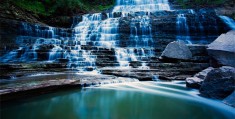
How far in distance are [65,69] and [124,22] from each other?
7.99 m

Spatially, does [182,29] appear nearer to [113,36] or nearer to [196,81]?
[113,36]

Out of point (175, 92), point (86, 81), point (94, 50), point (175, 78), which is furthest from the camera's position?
point (94, 50)

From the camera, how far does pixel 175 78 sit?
7.79m

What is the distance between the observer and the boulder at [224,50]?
7.60 metres

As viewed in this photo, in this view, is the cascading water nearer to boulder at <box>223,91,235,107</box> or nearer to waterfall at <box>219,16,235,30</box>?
waterfall at <box>219,16,235,30</box>

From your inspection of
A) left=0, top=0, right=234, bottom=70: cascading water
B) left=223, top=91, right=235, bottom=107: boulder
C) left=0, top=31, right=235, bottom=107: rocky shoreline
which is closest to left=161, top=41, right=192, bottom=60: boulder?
left=0, top=31, right=235, bottom=107: rocky shoreline

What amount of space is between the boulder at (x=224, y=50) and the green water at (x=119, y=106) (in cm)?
265

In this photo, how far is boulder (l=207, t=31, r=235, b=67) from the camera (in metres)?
7.60

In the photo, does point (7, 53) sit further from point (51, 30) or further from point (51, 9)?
point (51, 9)

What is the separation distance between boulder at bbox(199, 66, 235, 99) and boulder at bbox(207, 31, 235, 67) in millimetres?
2528

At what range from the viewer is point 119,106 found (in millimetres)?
4871

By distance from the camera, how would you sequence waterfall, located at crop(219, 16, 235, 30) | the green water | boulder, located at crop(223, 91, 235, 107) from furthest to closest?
1. waterfall, located at crop(219, 16, 235, 30)
2. boulder, located at crop(223, 91, 235, 107)
3. the green water

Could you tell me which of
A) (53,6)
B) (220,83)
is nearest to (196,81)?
(220,83)

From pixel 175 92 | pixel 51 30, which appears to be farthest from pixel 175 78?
pixel 51 30
